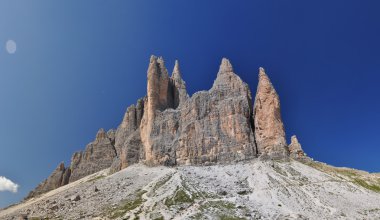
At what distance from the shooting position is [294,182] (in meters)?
78.5

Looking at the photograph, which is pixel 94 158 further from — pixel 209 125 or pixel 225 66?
pixel 225 66

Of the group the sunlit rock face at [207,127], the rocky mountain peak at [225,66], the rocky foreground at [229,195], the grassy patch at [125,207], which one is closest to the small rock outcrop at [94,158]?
the sunlit rock face at [207,127]

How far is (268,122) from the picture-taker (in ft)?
339

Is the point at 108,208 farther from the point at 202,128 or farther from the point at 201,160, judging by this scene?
the point at 202,128

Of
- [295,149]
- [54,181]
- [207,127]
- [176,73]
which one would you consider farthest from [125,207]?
[176,73]

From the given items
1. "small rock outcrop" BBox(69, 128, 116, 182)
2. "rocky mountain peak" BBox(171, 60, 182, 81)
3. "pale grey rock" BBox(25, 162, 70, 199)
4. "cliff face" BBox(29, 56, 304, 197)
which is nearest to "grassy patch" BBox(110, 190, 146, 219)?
"cliff face" BBox(29, 56, 304, 197)

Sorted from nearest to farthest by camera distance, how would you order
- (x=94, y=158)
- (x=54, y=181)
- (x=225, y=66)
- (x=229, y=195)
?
(x=229, y=195) → (x=225, y=66) → (x=54, y=181) → (x=94, y=158)

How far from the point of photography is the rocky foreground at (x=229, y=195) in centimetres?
6425

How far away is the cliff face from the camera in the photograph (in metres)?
102

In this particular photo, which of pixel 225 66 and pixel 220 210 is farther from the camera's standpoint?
pixel 225 66

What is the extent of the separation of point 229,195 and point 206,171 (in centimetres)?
2019

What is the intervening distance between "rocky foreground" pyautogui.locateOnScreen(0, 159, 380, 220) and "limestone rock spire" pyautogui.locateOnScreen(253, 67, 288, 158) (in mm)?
6031

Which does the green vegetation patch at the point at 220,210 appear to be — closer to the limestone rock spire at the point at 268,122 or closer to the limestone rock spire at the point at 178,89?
the limestone rock spire at the point at 268,122

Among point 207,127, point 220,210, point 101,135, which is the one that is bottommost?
point 220,210
